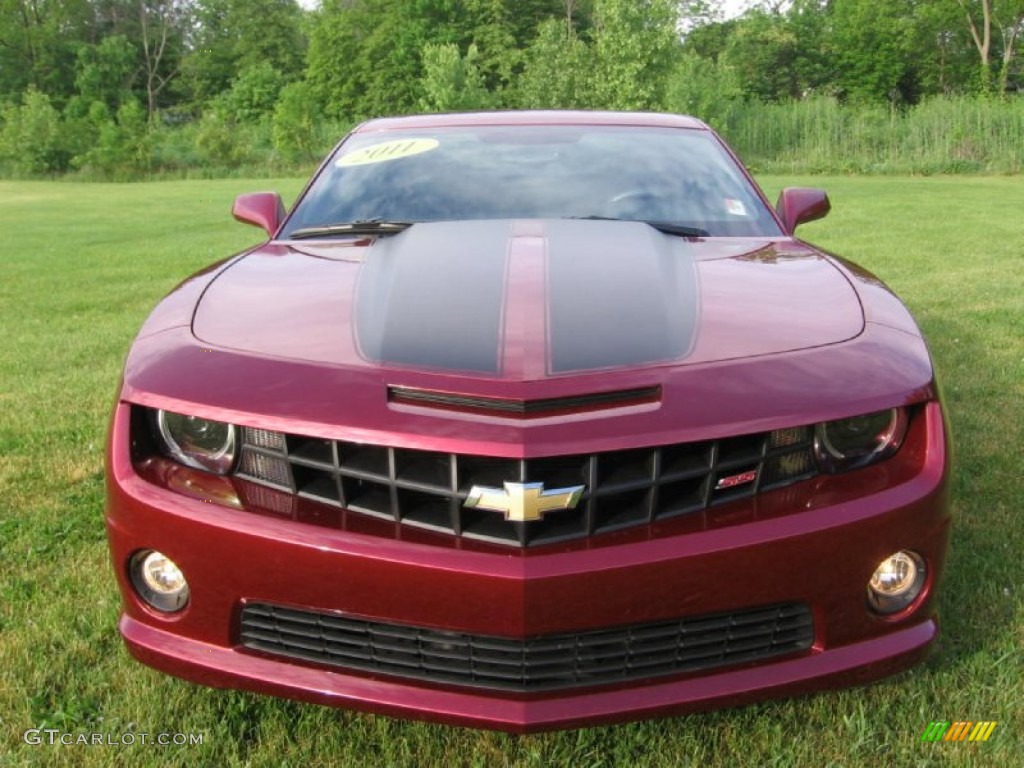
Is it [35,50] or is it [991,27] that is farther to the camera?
[35,50]

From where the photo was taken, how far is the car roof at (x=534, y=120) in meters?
3.36

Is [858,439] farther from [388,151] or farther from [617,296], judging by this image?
[388,151]

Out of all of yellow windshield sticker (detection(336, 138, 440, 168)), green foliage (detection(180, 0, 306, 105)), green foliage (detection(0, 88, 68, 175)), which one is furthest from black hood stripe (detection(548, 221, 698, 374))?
green foliage (detection(180, 0, 306, 105))

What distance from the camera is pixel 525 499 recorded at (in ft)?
5.25

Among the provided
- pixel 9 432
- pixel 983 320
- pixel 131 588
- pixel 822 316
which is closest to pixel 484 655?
pixel 131 588

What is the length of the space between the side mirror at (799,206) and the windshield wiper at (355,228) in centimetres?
128

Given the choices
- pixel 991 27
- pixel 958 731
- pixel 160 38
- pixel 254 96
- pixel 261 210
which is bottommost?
pixel 958 731

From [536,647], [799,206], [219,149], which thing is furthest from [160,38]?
[536,647]

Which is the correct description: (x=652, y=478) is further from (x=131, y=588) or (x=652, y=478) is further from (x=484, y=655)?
(x=131, y=588)

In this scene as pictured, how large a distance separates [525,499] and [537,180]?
1570mm

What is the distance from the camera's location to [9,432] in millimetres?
4168

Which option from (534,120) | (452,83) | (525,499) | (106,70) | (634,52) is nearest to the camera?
(525,499)

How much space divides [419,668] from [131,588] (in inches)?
24.4

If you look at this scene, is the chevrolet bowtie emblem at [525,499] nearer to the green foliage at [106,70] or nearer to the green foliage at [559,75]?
the green foliage at [559,75]
